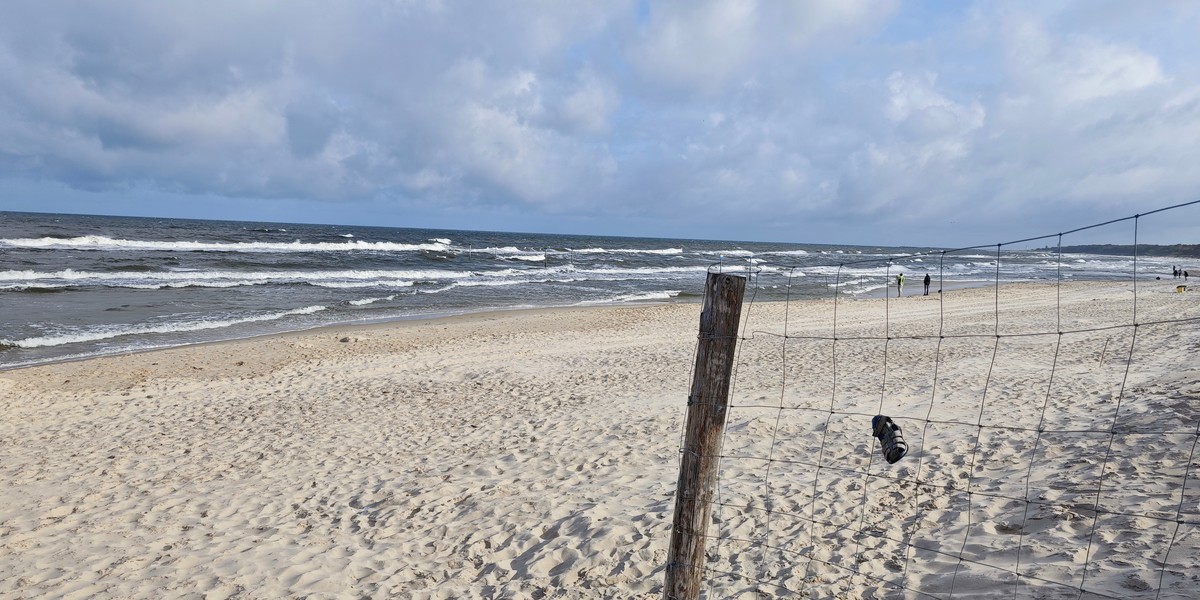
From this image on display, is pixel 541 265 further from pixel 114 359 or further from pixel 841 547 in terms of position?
pixel 841 547

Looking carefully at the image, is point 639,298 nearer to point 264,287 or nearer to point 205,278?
point 264,287

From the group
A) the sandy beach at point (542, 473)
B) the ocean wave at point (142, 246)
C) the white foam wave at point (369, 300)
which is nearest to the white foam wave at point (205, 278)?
the white foam wave at point (369, 300)

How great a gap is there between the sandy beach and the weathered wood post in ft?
2.97

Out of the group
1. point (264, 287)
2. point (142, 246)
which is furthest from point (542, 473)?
point (142, 246)

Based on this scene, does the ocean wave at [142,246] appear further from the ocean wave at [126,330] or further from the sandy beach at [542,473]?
the sandy beach at [542,473]

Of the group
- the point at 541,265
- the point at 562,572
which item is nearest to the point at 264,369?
the point at 562,572

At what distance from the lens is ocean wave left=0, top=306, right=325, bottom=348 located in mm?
13836

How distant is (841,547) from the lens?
4.30m

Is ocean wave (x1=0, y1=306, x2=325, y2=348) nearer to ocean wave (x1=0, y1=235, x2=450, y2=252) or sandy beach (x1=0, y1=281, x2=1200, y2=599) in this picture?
sandy beach (x1=0, y1=281, x2=1200, y2=599)

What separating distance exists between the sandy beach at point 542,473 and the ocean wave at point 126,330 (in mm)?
3145

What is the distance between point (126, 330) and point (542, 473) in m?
13.8

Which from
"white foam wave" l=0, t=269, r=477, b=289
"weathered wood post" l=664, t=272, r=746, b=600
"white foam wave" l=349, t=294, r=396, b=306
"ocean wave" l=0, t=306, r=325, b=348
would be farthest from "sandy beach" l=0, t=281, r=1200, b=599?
"white foam wave" l=0, t=269, r=477, b=289

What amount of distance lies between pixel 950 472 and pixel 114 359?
1350 cm

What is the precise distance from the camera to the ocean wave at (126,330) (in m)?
13.8
